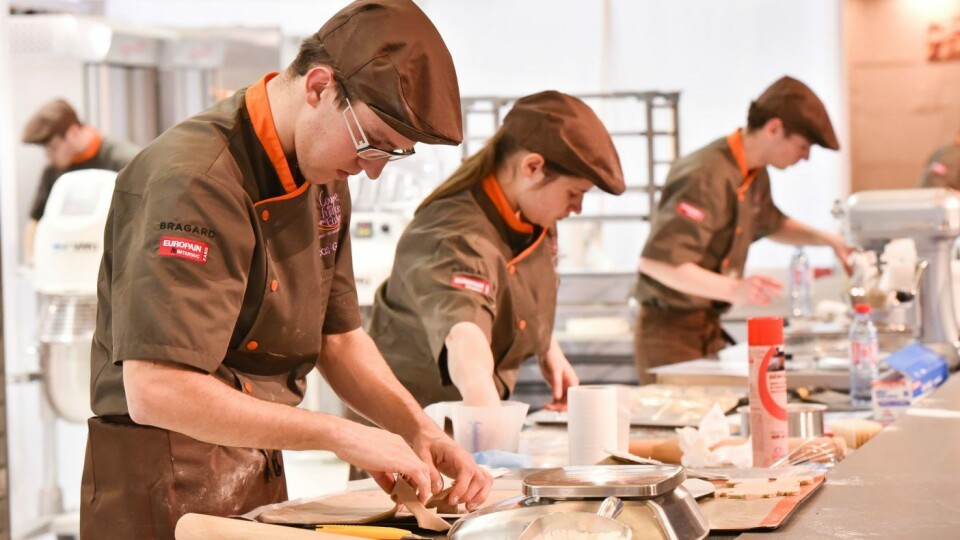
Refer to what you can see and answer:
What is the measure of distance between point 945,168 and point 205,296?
244 inches

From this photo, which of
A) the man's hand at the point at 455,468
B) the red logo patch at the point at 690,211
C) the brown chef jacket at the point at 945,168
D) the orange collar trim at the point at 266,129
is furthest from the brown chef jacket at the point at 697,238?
the brown chef jacket at the point at 945,168

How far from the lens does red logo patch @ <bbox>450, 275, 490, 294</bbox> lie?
2.35m

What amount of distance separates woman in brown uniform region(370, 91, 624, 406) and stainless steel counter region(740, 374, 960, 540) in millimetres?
706

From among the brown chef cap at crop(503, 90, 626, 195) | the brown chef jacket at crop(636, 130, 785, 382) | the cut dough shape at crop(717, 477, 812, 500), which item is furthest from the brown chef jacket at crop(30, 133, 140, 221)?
the cut dough shape at crop(717, 477, 812, 500)

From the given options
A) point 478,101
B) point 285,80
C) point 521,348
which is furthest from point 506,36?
point 285,80

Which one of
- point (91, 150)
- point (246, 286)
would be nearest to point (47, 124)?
point (91, 150)

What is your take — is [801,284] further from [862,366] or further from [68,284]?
[68,284]

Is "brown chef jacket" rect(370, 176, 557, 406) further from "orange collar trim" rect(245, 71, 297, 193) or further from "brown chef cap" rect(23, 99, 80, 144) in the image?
"brown chef cap" rect(23, 99, 80, 144)

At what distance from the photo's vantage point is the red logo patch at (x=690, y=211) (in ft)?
12.6

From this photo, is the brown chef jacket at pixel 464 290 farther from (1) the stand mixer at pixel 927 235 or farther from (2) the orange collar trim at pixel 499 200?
(1) the stand mixer at pixel 927 235

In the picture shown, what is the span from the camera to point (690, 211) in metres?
3.85

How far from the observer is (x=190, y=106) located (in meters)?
5.39

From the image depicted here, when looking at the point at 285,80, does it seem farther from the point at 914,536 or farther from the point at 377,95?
the point at 914,536

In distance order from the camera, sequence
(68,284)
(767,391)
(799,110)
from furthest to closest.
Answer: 1. (68,284)
2. (799,110)
3. (767,391)
